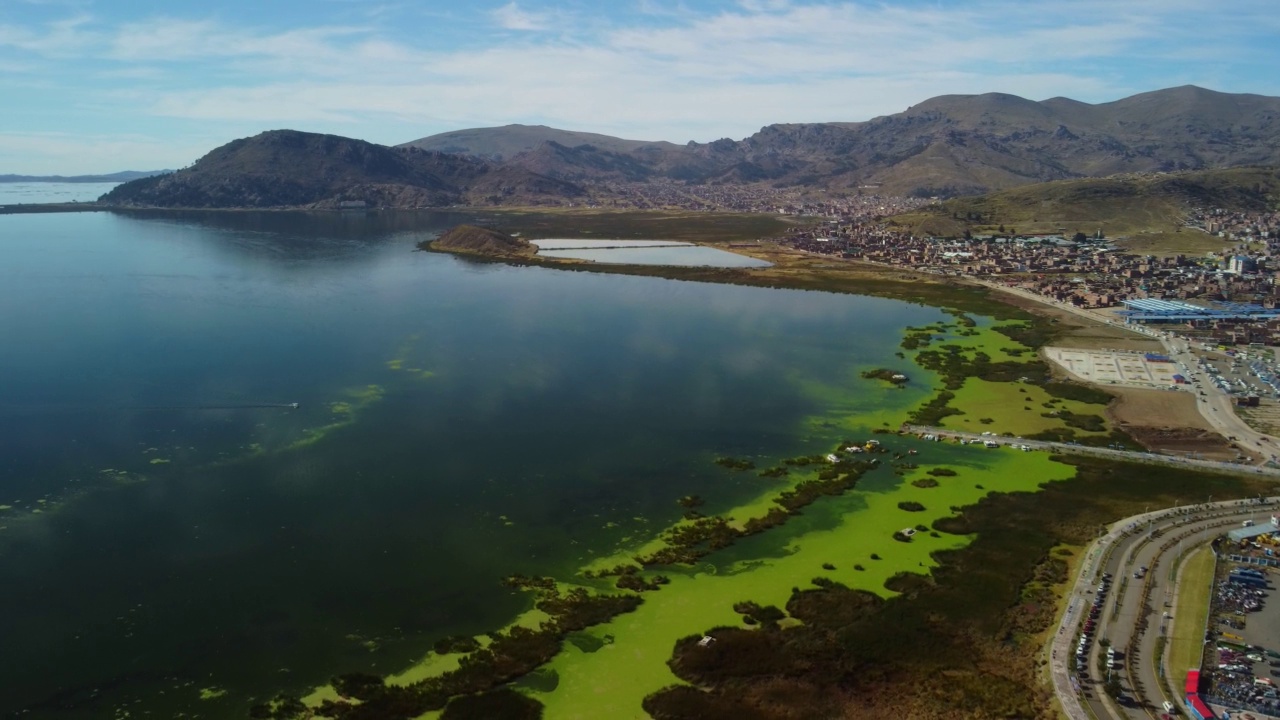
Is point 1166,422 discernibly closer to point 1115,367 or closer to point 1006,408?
point 1006,408

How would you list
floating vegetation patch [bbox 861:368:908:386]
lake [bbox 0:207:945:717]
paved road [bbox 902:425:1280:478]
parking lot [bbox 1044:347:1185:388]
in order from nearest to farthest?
1. lake [bbox 0:207:945:717]
2. paved road [bbox 902:425:1280:478]
3. floating vegetation patch [bbox 861:368:908:386]
4. parking lot [bbox 1044:347:1185:388]

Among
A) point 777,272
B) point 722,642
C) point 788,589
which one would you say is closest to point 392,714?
point 722,642

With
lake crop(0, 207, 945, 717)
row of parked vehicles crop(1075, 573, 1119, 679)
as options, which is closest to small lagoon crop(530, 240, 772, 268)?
lake crop(0, 207, 945, 717)

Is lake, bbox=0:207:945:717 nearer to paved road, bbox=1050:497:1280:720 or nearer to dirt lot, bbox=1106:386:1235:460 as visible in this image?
dirt lot, bbox=1106:386:1235:460

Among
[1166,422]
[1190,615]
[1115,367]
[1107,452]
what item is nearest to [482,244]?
[1115,367]

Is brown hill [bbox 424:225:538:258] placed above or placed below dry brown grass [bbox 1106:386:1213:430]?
above

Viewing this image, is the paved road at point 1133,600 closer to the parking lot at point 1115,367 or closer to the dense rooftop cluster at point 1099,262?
the parking lot at point 1115,367

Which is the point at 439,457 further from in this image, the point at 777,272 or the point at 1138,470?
the point at 777,272
